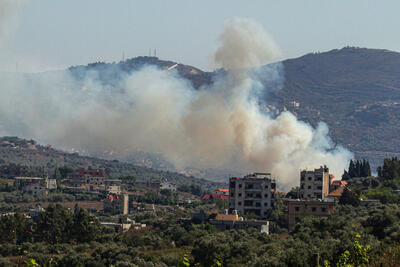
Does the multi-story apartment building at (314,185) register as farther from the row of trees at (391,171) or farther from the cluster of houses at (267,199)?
the row of trees at (391,171)

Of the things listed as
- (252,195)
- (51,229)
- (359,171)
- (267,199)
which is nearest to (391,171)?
(359,171)

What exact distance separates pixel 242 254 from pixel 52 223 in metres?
32.3

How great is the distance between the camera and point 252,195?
10856 centimetres

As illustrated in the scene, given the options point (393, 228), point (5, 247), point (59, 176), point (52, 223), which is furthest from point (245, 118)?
point (393, 228)

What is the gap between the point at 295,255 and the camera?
182 ft

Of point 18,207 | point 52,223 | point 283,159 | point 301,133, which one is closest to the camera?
point 52,223

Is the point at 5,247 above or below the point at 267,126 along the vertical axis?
below

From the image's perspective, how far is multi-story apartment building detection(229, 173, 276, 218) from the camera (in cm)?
10738

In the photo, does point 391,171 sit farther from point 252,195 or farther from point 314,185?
point 252,195

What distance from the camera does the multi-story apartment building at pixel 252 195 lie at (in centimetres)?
10738

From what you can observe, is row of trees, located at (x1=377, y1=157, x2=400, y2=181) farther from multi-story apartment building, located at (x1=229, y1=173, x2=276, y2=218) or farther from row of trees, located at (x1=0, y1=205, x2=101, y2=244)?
row of trees, located at (x1=0, y1=205, x2=101, y2=244)

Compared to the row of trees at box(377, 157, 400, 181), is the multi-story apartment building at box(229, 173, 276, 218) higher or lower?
lower

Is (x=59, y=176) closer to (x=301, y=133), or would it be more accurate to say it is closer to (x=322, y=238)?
(x=301, y=133)

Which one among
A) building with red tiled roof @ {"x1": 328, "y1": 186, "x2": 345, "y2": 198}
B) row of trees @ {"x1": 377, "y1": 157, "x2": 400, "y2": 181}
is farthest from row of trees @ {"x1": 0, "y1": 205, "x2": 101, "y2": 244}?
row of trees @ {"x1": 377, "y1": 157, "x2": 400, "y2": 181}
